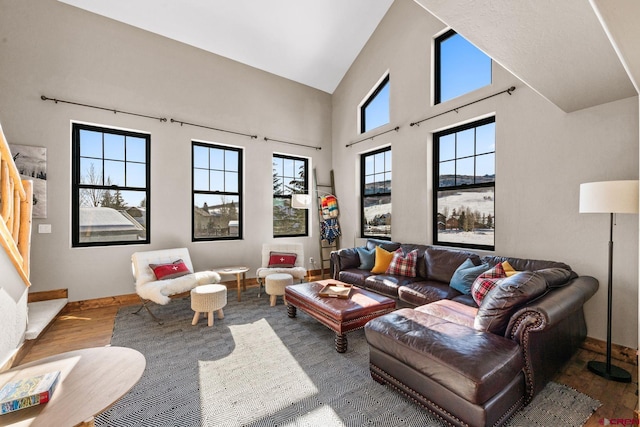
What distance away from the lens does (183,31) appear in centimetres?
434

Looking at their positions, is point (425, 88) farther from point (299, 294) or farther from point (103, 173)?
point (103, 173)

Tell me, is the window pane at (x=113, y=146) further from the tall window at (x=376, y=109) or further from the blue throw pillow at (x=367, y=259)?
the tall window at (x=376, y=109)

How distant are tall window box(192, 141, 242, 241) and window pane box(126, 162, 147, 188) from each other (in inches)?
28.9

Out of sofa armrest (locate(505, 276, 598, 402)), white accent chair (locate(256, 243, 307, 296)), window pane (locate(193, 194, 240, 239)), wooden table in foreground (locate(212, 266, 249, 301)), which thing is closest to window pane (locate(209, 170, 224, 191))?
window pane (locate(193, 194, 240, 239))

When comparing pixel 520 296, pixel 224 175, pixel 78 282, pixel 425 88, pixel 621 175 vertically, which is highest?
pixel 425 88

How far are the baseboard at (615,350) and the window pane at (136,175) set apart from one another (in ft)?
19.2

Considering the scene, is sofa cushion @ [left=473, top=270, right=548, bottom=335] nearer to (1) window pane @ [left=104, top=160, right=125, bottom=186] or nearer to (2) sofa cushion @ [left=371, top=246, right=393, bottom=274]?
(2) sofa cushion @ [left=371, top=246, right=393, bottom=274]

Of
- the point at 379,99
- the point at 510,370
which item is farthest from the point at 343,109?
the point at 510,370

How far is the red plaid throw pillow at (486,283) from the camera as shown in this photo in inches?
96.7

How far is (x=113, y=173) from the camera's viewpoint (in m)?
4.12

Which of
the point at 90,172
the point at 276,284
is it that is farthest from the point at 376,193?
the point at 90,172

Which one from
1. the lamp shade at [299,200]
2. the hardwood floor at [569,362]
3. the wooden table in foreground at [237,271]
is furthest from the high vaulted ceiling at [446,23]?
the wooden table in foreground at [237,271]

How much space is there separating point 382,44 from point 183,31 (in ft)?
10.8

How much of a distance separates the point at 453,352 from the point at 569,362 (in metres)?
1.73
